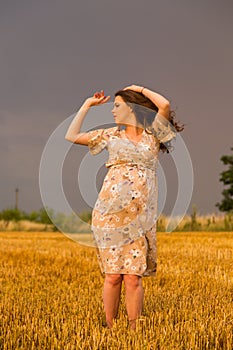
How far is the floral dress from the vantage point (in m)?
4.38

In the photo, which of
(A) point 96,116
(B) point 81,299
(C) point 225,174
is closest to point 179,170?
(A) point 96,116

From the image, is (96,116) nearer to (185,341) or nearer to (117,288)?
(117,288)

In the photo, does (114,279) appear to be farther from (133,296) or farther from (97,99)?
(97,99)

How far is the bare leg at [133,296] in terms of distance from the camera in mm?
4402

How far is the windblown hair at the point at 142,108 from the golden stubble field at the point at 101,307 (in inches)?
59.0

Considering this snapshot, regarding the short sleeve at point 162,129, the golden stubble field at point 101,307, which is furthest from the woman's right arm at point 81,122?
the golden stubble field at point 101,307

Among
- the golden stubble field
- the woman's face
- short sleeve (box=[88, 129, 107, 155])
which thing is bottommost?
the golden stubble field

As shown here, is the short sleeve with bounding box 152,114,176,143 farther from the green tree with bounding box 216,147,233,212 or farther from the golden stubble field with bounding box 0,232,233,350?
the green tree with bounding box 216,147,233,212

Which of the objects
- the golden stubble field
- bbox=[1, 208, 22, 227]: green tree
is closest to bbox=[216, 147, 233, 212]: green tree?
bbox=[1, 208, 22, 227]: green tree

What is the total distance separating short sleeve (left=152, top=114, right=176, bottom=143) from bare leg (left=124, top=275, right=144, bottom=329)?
1.09 metres

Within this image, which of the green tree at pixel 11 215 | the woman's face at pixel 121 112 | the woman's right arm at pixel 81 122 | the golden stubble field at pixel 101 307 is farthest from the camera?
the green tree at pixel 11 215

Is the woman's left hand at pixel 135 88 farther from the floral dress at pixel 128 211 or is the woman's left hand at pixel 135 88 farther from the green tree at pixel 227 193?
the green tree at pixel 227 193

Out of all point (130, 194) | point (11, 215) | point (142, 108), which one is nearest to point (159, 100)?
point (142, 108)

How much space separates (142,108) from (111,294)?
145 centimetres
